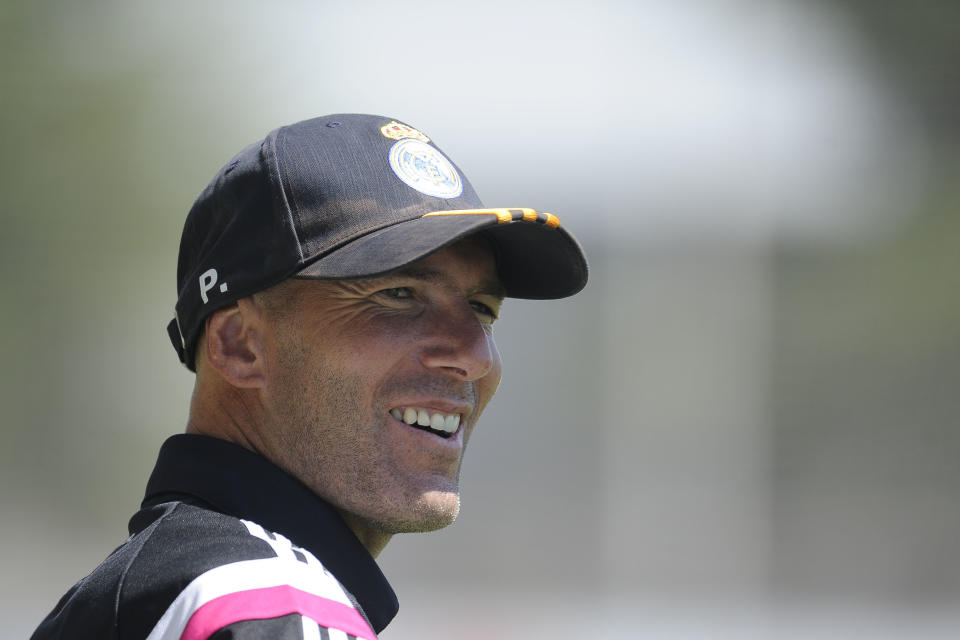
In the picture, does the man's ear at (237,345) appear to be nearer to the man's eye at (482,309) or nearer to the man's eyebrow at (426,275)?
the man's eyebrow at (426,275)

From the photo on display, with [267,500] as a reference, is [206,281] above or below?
above

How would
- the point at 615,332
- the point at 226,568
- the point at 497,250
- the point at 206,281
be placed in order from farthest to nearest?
1. the point at 615,332
2. the point at 497,250
3. the point at 206,281
4. the point at 226,568

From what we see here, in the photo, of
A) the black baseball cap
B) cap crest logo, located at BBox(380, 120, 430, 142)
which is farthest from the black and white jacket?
cap crest logo, located at BBox(380, 120, 430, 142)

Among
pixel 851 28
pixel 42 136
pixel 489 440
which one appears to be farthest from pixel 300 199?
pixel 851 28

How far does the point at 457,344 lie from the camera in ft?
5.12

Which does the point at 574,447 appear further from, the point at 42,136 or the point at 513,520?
the point at 42,136

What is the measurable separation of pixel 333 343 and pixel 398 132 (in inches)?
12.5

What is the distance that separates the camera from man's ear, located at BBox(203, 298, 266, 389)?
58.8 inches

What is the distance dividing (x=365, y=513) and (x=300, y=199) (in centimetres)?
41

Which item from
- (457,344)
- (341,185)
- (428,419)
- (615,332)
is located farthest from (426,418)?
(615,332)

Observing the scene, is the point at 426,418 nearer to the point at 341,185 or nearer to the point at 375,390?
the point at 375,390

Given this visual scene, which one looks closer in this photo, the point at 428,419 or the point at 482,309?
the point at 428,419

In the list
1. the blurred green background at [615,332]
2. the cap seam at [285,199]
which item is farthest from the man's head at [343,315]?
the blurred green background at [615,332]

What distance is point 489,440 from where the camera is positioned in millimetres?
5887
